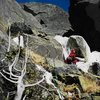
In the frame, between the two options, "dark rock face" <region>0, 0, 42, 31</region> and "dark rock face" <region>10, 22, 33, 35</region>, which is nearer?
"dark rock face" <region>10, 22, 33, 35</region>

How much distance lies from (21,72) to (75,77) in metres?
5.02

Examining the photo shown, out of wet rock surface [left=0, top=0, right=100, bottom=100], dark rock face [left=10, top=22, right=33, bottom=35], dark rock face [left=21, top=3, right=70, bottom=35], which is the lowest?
wet rock surface [left=0, top=0, right=100, bottom=100]

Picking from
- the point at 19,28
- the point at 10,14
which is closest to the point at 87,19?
the point at 10,14

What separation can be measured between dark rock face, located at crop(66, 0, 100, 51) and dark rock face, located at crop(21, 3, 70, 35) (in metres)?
3.66

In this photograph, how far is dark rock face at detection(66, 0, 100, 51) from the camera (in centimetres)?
4319

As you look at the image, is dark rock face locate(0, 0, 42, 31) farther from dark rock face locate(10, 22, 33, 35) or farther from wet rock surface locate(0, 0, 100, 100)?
Result: wet rock surface locate(0, 0, 100, 100)

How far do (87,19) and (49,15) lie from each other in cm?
1130

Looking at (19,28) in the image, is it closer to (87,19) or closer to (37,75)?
(37,75)

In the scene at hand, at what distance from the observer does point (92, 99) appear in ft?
63.2

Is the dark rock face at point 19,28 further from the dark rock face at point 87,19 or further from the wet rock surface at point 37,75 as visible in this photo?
the dark rock face at point 87,19

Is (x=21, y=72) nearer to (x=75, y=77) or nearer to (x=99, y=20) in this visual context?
(x=75, y=77)

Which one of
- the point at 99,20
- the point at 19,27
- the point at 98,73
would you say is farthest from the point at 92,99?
the point at 99,20

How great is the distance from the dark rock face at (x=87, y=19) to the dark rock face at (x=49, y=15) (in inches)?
144

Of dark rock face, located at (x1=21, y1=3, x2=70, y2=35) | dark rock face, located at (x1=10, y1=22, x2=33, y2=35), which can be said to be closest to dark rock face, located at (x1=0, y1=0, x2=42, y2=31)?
dark rock face, located at (x1=10, y1=22, x2=33, y2=35)
